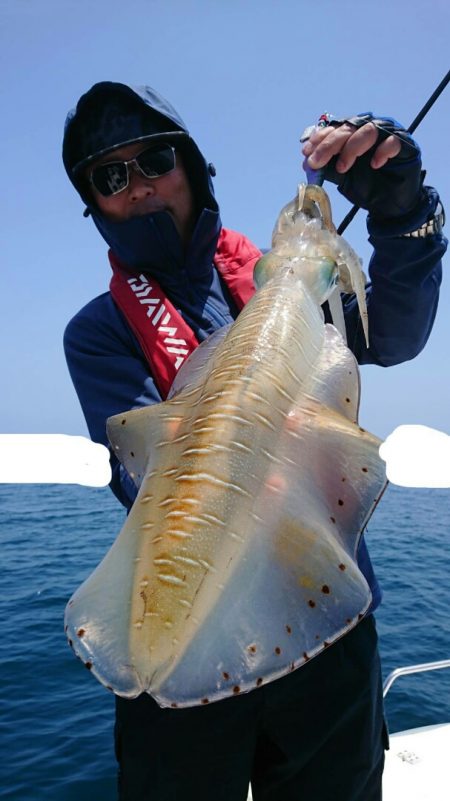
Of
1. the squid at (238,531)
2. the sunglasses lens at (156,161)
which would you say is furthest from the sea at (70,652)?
the sunglasses lens at (156,161)

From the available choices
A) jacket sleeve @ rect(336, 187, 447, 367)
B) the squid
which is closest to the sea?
jacket sleeve @ rect(336, 187, 447, 367)

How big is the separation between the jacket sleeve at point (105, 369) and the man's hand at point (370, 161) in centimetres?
131

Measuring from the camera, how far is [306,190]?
105 inches

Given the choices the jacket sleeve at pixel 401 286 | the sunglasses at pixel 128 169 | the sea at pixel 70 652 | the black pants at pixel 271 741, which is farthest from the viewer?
the sea at pixel 70 652

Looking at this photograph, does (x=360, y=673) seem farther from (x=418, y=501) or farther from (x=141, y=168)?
(x=418, y=501)

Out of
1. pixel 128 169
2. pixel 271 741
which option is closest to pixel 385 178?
pixel 128 169

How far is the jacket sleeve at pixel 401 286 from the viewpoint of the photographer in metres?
3.06

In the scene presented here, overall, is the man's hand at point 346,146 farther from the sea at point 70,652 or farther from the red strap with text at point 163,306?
the sea at point 70,652

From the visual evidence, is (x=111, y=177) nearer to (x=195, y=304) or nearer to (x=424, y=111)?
(x=195, y=304)

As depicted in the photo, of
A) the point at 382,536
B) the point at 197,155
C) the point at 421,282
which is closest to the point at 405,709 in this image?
the point at 421,282

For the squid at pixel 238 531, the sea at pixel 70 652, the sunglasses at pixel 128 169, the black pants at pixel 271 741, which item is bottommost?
the sea at pixel 70 652

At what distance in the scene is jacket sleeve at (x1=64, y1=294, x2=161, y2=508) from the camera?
309 centimetres

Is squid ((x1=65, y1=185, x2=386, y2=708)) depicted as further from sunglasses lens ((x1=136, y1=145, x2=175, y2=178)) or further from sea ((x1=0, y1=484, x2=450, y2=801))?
sea ((x1=0, y1=484, x2=450, y2=801))

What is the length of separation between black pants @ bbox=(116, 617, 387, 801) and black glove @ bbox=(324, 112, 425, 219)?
211cm
